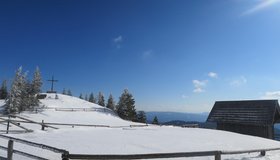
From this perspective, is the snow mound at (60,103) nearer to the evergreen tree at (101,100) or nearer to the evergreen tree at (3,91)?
the evergreen tree at (101,100)

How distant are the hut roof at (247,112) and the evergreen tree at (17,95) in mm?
45926

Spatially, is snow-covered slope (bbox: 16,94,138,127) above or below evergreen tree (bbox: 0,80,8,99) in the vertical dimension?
below

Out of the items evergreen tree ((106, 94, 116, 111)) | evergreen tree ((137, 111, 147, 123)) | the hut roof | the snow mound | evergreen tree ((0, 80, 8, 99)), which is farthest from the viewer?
evergreen tree ((0, 80, 8, 99))

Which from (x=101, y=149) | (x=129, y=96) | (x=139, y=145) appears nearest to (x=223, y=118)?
(x=139, y=145)

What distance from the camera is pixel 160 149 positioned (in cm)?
1752

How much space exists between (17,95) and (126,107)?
30117 mm

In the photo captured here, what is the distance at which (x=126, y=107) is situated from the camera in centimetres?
8381

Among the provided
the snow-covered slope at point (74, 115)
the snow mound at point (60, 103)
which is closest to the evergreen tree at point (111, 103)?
the snow mound at point (60, 103)

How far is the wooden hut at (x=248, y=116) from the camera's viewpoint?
3247 cm

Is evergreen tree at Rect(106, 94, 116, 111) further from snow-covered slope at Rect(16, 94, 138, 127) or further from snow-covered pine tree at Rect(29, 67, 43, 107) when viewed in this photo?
snow-covered pine tree at Rect(29, 67, 43, 107)

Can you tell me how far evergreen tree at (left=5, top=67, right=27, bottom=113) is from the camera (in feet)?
211

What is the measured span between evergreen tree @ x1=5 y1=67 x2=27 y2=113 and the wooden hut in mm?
45926

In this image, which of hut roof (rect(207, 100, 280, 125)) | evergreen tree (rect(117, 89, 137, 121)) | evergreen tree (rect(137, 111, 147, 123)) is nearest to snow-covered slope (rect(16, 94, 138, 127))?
evergreen tree (rect(117, 89, 137, 121))

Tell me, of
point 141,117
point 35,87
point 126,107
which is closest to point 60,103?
point 35,87
